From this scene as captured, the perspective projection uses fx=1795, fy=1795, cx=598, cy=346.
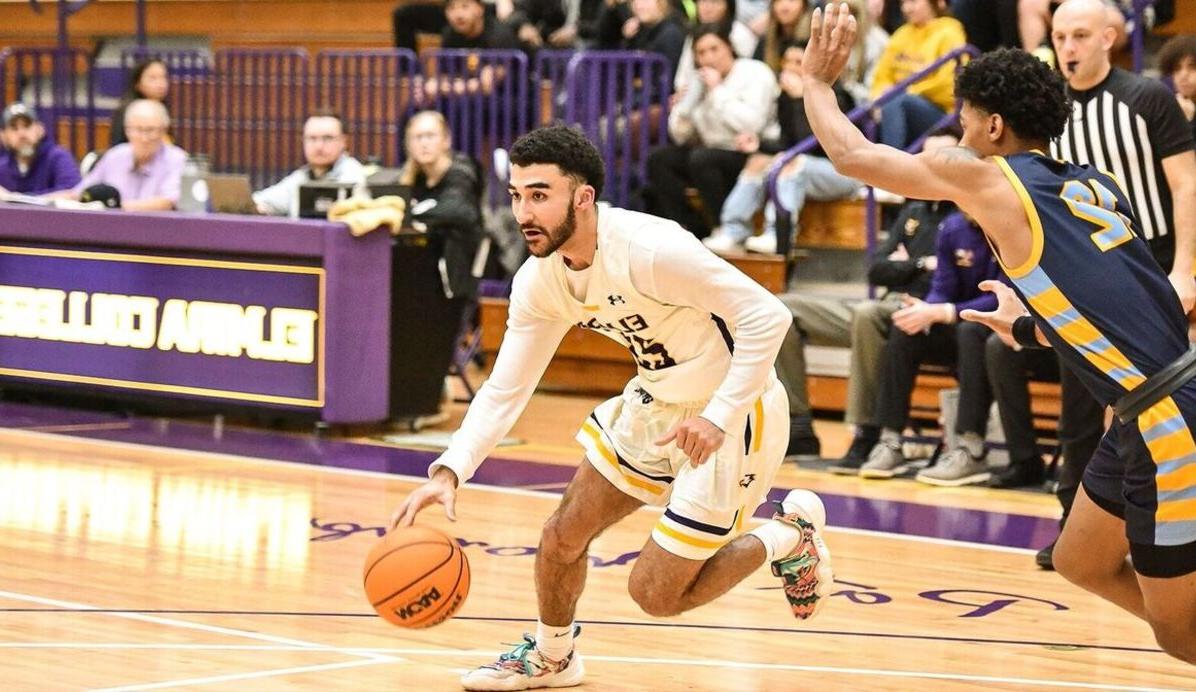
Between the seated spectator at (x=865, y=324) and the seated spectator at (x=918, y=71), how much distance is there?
155 centimetres

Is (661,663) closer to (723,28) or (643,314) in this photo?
(643,314)

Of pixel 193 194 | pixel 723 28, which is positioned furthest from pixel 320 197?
pixel 723 28

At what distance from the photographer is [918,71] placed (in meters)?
11.1

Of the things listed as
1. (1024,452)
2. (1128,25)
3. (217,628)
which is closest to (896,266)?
(1024,452)

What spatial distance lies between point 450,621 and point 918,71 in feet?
20.6

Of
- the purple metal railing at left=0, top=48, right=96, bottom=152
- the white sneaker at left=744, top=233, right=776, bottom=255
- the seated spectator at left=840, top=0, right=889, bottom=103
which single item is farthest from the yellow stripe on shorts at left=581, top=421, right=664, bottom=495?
the purple metal railing at left=0, top=48, right=96, bottom=152

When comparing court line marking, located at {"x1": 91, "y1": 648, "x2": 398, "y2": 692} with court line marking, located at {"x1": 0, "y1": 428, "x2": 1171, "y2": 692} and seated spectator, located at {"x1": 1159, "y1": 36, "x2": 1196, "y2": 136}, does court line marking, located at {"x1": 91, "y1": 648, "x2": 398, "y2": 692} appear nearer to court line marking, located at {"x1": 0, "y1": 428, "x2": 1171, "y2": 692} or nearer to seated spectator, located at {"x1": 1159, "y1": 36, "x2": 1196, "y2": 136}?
court line marking, located at {"x1": 0, "y1": 428, "x2": 1171, "y2": 692}

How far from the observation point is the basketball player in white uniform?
4707 millimetres

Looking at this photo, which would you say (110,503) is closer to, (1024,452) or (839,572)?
(839,572)

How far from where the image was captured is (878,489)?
8.80 metres

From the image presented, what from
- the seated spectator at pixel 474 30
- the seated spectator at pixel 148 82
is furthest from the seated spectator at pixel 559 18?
the seated spectator at pixel 148 82

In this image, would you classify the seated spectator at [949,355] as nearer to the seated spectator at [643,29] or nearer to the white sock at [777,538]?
the white sock at [777,538]

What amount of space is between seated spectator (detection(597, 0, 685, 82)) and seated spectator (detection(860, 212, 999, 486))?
166 inches

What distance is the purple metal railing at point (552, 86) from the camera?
12.4m
